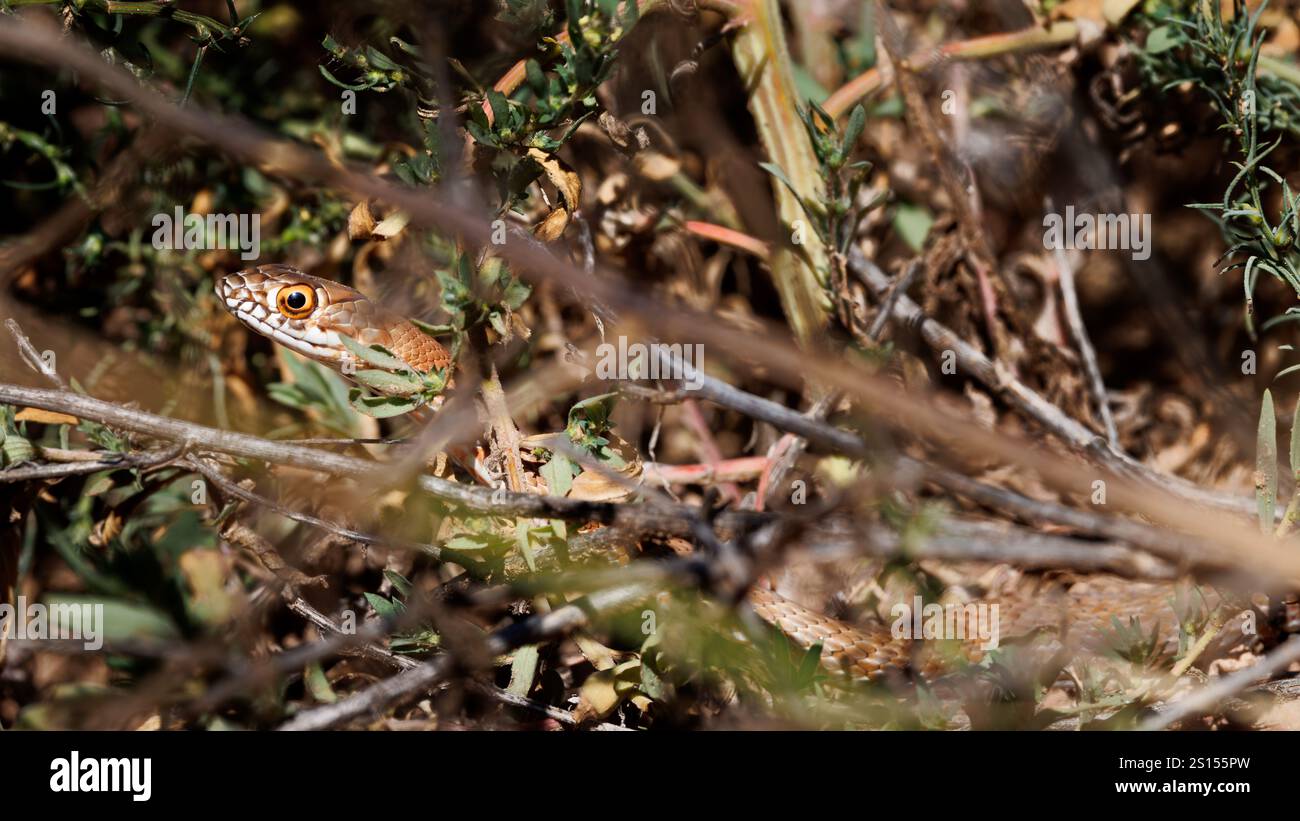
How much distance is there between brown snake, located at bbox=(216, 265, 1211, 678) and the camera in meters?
3.46

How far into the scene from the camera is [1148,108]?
3.73 meters

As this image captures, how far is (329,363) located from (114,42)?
1.30 metres

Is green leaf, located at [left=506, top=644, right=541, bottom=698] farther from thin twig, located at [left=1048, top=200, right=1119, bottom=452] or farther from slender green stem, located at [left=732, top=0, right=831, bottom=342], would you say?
thin twig, located at [left=1048, top=200, right=1119, bottom=452]

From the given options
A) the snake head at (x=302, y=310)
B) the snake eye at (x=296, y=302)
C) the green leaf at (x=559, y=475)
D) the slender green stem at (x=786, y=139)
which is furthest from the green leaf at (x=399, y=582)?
the slender green stem at (x=786, y=139)

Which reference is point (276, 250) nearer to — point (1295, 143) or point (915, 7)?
point (915, 7)

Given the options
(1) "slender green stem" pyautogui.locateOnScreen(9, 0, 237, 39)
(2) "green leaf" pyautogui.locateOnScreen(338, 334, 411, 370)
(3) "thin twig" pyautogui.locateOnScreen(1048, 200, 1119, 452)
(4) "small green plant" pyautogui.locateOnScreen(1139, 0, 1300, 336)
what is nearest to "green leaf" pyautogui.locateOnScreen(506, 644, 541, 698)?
(2) "green leaf" pyautogui.locateOnScreen(338, 334, 411, 370)

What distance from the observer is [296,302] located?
11.9 ft

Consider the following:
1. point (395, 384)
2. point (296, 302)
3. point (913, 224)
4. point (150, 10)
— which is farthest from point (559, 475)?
point (913, 224)

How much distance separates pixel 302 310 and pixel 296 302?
0.11 feet

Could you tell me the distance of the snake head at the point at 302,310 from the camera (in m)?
3.61

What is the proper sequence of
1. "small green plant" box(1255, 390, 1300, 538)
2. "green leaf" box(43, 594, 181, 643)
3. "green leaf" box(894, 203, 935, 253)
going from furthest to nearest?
1. "green leaf" box(894, 203, 935, 253)
2. "green leaf" box(43, 594, 181, 643)
3. "small green plant" box(1255, 390, 1300, 538)

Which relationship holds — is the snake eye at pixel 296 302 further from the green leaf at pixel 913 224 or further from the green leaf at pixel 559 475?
the green leaf at pixel 913 224

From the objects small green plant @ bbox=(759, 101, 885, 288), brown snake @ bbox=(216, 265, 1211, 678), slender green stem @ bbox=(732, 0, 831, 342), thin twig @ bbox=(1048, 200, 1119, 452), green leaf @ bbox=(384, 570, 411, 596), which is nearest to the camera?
green leaf @ bbox=(384, 570, 411, 596)

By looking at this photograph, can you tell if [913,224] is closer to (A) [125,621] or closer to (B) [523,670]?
(B) [523,670]
